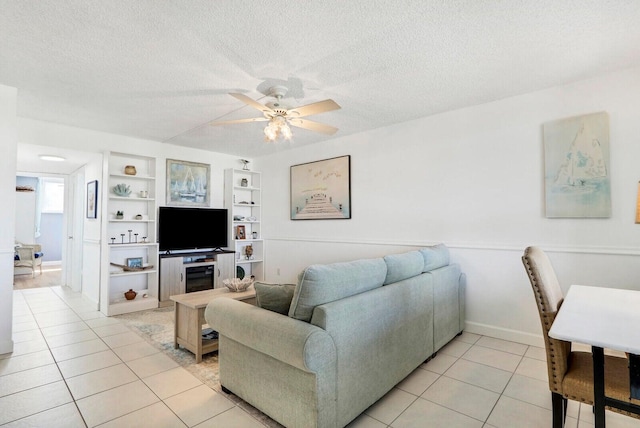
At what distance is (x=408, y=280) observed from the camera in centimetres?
242

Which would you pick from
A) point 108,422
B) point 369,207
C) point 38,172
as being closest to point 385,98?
point 369,207

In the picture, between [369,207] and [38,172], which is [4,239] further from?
[369,207]

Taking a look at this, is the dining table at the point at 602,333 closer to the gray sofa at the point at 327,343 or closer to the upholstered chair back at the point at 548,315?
the upholstered chair back at the point at 548,315

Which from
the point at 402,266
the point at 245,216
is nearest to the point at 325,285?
the point at 402,266

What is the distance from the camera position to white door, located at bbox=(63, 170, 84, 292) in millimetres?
5413

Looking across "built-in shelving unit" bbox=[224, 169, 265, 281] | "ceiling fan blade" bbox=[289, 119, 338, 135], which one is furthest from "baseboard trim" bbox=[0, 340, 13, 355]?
"ceiling fan blade" bbox=[289, 119, 338, 135]

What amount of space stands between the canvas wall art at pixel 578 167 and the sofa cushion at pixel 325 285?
2.21 meters

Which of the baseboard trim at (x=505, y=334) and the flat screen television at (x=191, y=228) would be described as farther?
the flat screen television at (x=191, y=228)

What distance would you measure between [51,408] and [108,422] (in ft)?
1.65

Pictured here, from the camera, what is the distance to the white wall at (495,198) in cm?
271

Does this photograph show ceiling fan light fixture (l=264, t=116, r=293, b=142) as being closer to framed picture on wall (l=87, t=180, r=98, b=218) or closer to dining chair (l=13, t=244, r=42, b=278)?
framed picture on wall (l=87, t=180, r=98, b=218)

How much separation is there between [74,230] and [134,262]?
1946 mm

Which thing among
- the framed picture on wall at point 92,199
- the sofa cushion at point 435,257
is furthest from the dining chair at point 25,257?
the sofa cushion at point 435,257

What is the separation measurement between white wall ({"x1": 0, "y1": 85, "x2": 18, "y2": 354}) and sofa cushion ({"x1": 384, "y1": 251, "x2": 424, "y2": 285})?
344 centimetres
